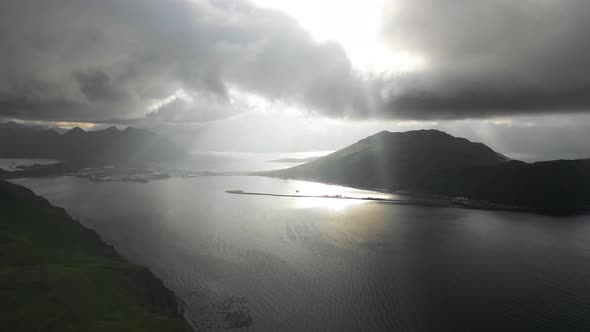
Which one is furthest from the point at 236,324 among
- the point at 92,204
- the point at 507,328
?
the point at 92,204

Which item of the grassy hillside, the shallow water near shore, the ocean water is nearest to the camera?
the grassy hillside

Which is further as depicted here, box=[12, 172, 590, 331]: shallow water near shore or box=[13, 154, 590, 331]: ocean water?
box=[12, 172, 590, 331]: shallow water near shore

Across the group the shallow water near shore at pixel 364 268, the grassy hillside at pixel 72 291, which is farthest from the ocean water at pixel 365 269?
the grassy hillside at pixel 72 291

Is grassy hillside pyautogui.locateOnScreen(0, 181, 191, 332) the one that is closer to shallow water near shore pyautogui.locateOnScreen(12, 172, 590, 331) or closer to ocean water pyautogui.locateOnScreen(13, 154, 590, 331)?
ocean water pyautogui.locateOnScreen(13, 154, 590, 331)

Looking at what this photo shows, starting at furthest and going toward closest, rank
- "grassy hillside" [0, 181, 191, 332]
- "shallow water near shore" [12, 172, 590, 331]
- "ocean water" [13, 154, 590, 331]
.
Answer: "shallow water near shore" [12, 172, 590, 331]
"ocean water" [13, 154, 590, 331]
"grassy hillside" [0, 181, 191, 332]

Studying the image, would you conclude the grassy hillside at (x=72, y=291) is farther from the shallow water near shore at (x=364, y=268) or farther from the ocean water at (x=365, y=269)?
the shallow water near shore at (x=364, y=268)

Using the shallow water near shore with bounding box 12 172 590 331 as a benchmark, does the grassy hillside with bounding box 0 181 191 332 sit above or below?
above

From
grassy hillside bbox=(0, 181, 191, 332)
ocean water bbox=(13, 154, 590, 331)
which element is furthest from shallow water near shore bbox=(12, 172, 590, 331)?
grassy hillside bbox=(0, 181, 191, 332)
